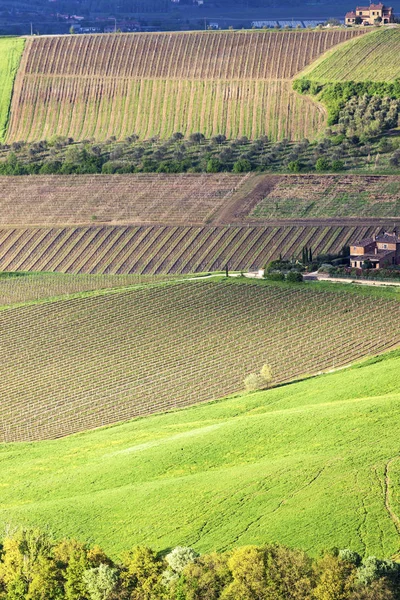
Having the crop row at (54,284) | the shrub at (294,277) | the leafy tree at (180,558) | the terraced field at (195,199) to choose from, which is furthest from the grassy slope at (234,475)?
the terraced field at (195,199)

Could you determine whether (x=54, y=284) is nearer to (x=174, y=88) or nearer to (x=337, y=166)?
(x=337, y=166)

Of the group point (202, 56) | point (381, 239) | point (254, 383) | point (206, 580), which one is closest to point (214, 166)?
point (381, 239)

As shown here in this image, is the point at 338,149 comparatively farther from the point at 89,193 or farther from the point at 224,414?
the point at 224,414

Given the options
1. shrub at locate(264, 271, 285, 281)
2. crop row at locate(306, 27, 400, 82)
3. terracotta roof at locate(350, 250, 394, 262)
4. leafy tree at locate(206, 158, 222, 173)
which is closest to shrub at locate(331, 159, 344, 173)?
leafy tree at locate(206, 158, 222, 173)

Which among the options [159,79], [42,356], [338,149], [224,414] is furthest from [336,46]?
[224,414]

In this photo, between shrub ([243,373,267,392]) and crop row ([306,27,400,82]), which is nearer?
shrub ([243,373,267,392])

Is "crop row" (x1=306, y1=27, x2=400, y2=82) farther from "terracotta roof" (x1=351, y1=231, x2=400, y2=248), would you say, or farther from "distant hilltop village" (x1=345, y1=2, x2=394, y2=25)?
"terracotta roof" (x1=351, y1=231, x2=400, y2=248)
